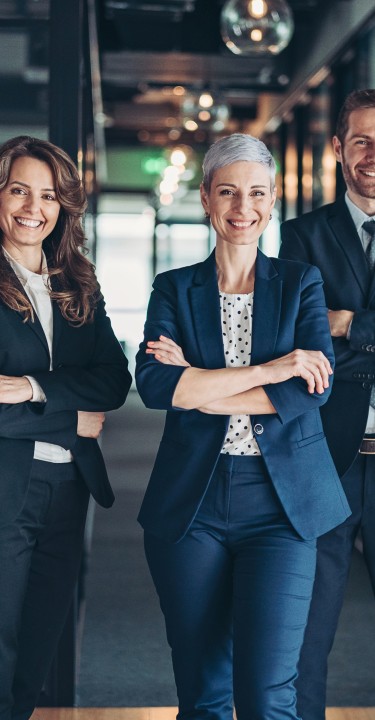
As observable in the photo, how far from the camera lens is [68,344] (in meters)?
3.01

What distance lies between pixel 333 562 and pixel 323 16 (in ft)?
25.5

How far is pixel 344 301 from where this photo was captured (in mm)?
3035

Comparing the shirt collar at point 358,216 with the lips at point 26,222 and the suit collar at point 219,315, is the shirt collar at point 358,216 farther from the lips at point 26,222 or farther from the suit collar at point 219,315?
the lips at point 26,222

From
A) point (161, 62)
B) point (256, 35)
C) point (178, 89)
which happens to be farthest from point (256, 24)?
point (178, 89)

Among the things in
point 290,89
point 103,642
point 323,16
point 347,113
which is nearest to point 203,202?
point 347,113

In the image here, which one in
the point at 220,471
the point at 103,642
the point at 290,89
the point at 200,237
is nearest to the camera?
the point at 220,471

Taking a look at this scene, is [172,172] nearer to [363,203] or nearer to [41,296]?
[363,203]

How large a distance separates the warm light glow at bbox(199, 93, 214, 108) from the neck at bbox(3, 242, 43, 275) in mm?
7357

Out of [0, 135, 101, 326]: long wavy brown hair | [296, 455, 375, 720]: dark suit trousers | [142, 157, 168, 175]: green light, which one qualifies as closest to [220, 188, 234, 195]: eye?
[0, 135, 101, 326]: long wavy brown hair

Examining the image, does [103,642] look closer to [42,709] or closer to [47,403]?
[42,709]

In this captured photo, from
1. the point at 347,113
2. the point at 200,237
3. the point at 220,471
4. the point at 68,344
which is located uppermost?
the point at 200,237

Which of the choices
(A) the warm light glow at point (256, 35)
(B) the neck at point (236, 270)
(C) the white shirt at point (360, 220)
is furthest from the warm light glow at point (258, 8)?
(B) the neck at point (236, 270)

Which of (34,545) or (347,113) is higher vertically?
(347,113)

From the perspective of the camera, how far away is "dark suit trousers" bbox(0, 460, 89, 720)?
2.84 metres
